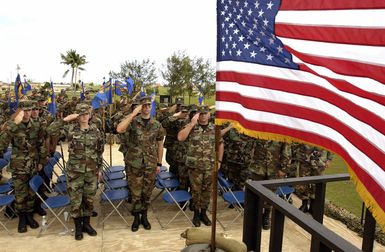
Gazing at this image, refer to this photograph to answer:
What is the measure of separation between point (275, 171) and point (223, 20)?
436 cm

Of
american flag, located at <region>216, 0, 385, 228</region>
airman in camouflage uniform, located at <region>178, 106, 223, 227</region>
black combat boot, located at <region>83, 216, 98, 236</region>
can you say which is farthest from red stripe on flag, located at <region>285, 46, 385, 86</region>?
black combat boot, located at <region>83, 216, 98, 236</region>

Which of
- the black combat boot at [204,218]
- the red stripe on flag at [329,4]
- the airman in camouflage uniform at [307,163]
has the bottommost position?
the black combat boot at [204,218]

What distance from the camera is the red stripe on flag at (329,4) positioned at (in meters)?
1.88

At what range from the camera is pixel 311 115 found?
8.21 ft

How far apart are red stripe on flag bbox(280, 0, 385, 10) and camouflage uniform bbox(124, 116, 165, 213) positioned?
4.00m

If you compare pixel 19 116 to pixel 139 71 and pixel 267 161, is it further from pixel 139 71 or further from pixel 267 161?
pixel 139 71

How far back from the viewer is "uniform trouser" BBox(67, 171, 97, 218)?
215 inches

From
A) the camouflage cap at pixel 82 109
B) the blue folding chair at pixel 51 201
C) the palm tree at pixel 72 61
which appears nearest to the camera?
the camouflage cap at pixel 82 109

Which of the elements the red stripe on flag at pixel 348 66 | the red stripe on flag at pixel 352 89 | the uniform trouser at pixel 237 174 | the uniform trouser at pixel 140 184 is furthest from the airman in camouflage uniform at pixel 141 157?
the red stripe on flag at pixel 352 89

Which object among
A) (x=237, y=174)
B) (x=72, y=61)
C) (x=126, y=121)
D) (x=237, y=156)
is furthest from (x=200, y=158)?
(x=72, y=61)

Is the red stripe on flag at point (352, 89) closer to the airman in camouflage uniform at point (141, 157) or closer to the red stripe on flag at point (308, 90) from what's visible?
the red stripe on flag at point (308, 90)

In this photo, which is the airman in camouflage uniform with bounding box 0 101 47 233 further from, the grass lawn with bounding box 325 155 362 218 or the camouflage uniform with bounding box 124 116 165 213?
the grass lawn with bounding box 325 155 362 218

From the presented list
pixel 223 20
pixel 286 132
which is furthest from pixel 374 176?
pixel 223 20

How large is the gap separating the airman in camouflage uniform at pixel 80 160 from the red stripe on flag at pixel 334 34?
3.89m
